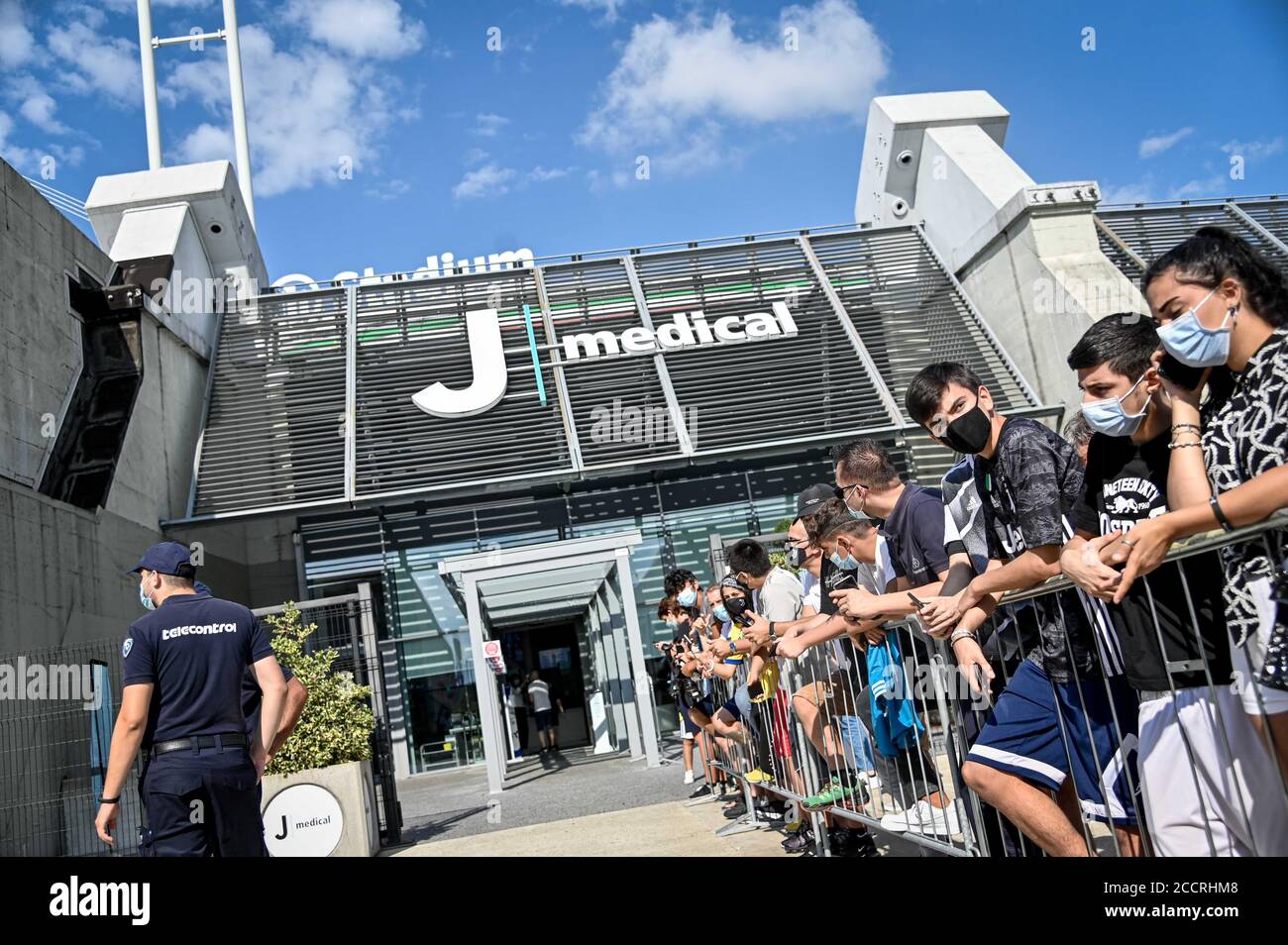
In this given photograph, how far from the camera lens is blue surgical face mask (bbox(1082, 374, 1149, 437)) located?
2773 millimetres

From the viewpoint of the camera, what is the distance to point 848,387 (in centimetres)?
1608

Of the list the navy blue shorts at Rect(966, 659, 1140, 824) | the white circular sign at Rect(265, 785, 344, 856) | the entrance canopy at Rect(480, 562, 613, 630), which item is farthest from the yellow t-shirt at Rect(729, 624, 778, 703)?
the entrance canopy at Rect(480, 562, 613, 630)

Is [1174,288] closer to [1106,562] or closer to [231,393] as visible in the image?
[1106,562]

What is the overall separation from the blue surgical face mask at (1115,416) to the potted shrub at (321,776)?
7.00 meters

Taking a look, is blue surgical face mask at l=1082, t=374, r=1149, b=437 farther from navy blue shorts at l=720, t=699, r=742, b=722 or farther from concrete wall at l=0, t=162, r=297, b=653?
concrete wall at l=0, t=162, r=297, b=653

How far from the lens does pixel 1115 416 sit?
2789 mm

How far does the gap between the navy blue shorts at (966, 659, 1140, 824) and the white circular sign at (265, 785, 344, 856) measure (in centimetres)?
656

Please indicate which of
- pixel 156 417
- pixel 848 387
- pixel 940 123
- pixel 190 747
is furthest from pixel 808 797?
pixel 940 123

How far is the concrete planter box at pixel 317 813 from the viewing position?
8227 mm

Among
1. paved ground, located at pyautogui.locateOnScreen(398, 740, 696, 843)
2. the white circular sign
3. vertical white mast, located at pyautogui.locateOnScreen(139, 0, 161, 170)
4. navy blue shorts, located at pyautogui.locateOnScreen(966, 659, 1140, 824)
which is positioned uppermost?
vertical white mast, located at pyautogui.locateOnScreen(139, 0, 161, 170)

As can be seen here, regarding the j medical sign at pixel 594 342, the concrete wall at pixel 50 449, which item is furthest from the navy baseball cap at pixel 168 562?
the j medical sign at pixel 594 342

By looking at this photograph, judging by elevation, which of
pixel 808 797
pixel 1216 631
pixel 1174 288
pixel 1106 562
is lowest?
pixel 808 797

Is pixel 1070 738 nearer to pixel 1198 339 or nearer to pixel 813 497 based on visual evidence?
pixel 1198 339
